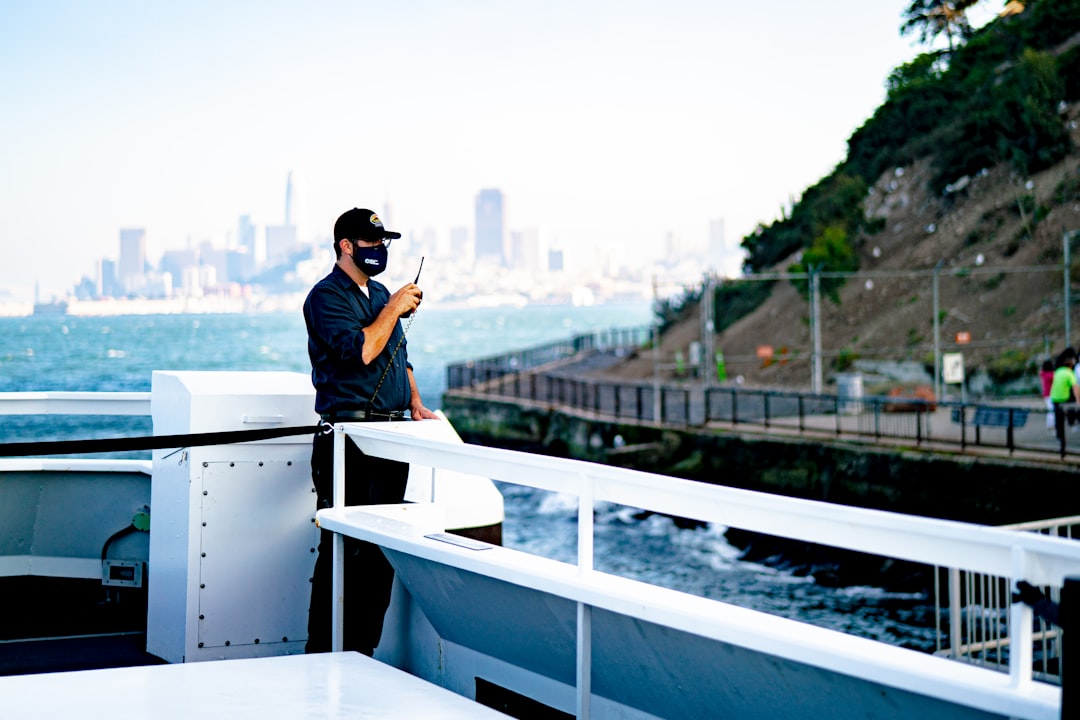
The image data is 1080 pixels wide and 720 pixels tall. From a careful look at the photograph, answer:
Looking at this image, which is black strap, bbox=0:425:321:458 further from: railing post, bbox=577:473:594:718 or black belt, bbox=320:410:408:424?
railing post, bbox=577:473:594:718

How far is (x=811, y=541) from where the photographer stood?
128 inches

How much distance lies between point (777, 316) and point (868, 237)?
5871 millimetres

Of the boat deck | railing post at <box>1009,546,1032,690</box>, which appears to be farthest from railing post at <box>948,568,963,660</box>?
railing post at <box>1009,546,1032,690</box>

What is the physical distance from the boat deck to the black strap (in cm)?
93

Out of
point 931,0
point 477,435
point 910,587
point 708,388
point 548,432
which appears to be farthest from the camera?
point 931,0

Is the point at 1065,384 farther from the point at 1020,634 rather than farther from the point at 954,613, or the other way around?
the point at 1020,634

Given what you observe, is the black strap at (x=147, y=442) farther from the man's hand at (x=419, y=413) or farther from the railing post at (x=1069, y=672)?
the railing post at (x=1069, y=672)

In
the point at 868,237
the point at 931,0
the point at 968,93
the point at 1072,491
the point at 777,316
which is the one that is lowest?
the point at 1072,491

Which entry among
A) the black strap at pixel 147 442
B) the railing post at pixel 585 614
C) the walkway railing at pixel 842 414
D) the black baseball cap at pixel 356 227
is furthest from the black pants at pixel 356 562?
the walkway railing at pixel 842 414

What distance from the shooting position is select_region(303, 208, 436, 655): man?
16.6ft

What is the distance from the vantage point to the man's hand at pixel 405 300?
16.9 feet

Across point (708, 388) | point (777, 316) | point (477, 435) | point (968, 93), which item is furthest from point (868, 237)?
point (708, 388)

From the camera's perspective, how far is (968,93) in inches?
2248

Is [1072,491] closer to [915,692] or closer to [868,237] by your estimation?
[915,692]
